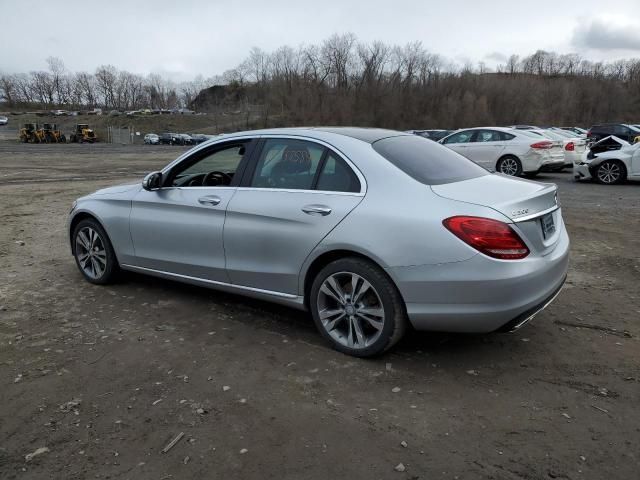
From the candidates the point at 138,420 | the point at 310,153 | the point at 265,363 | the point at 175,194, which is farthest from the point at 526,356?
the point at 175,194

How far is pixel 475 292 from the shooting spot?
3238 mm

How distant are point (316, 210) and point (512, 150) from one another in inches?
503

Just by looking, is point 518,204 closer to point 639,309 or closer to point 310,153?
point 310,153

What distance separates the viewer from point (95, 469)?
2619 mm

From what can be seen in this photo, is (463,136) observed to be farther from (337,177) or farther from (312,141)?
(337,177)

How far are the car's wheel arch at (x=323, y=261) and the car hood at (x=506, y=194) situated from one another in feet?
2.00

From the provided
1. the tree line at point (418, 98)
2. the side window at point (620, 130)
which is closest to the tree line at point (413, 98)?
the tree line at point (418, 98)

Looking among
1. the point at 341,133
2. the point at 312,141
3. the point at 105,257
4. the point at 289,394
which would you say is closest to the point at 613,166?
the point at 341,133

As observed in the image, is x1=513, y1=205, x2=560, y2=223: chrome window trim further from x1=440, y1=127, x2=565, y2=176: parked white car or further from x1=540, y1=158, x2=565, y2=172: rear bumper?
x1=540, y1=158, x2=565, y2=172: rear bumper

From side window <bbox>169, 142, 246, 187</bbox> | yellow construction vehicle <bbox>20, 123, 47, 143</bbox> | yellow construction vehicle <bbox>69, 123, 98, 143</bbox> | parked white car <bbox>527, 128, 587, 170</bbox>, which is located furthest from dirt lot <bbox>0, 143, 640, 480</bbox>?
yellow construction vehicle <bbox>69, 123, 98, 143</bbox>

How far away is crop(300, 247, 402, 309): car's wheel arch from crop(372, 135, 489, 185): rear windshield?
64cm

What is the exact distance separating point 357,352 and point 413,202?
3.68ft

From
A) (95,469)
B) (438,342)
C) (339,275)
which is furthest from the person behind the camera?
(438,342)

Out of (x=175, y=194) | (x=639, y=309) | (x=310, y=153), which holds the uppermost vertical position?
(x=310, y=153)
